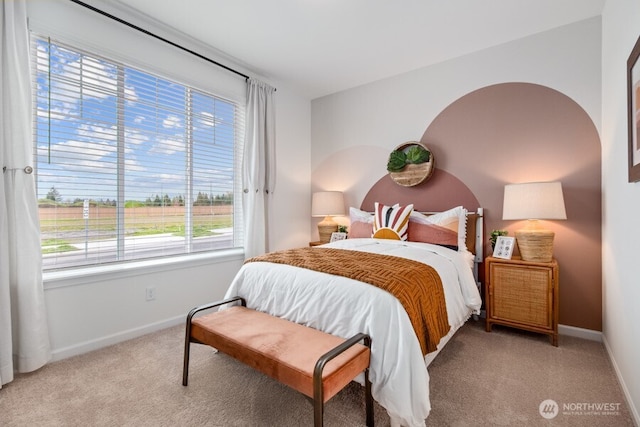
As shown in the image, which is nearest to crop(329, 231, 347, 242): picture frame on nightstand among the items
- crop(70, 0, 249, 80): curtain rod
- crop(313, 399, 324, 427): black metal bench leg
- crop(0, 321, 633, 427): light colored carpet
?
crop(0, 321, 633, 427): light colored carpet

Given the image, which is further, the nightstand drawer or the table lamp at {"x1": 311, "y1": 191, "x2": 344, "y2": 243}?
the table lamp at {"x1": 311, "y1": 191, "x2": 344, "y2": 243}

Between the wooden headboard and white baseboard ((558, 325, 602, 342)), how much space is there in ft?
2.76

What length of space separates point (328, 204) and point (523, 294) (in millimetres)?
2187

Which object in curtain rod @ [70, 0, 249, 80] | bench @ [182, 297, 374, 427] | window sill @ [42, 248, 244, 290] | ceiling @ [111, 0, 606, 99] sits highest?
ceiling @ [111, 0, 606, 99]

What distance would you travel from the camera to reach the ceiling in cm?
241

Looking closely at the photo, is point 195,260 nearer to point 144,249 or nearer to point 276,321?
point 144,249

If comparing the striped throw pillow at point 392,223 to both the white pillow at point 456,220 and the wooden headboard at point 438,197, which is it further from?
the wooden headboard at point 438,197

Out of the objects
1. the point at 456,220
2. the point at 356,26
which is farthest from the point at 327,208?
the point at 356,26

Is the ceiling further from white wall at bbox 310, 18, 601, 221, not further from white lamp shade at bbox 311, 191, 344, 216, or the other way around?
white lamp shade at bbox 311, 191, 344, 216

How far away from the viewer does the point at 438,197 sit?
3340 mm

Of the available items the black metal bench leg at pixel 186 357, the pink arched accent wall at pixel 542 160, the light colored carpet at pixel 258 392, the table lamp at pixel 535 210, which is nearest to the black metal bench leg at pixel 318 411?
the light colored carpet at pixel 258 392

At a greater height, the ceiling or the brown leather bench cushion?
the ceiling

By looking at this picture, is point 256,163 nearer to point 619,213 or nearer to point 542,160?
point 542,160

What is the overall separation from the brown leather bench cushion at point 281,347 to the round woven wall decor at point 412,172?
7.28ft
